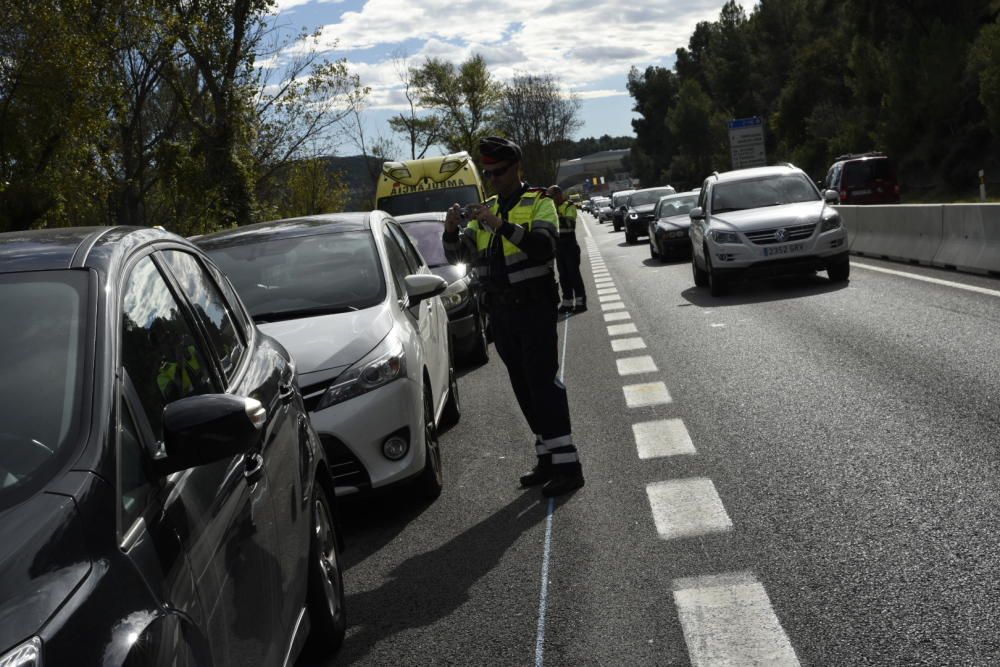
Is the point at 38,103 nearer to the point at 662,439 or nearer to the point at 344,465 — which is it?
the point at 662,439

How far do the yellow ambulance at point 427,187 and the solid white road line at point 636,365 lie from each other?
13.0m

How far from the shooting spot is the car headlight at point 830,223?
17.5 metres

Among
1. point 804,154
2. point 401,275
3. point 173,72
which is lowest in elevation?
point 804,154

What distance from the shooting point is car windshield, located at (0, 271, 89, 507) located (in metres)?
2.67

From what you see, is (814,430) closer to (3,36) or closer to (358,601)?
(358,601)

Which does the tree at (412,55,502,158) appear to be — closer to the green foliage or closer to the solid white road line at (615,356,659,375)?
the green foliage

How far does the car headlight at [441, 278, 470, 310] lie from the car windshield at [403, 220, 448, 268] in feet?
3.44

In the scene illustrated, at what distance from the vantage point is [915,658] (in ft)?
13.5

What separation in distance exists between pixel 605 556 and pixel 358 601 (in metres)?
1.06

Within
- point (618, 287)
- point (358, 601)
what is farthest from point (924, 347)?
point (618, 287)

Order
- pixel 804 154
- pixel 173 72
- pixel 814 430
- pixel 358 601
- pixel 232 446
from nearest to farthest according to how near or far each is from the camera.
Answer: pixel 232 446 < pixel 358 601 < pixel 814 430 < pixel 173 72 < pixel 804 154

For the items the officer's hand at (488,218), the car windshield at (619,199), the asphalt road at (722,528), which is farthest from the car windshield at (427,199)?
the car windshield at (619,199)

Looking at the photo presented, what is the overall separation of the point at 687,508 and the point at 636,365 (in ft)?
18.3

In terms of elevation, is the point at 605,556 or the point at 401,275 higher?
the point at 401,275
